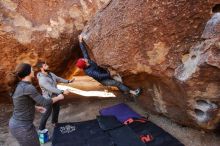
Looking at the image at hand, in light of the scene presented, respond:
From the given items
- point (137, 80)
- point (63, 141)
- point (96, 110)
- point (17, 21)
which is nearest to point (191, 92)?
point (137, 80)

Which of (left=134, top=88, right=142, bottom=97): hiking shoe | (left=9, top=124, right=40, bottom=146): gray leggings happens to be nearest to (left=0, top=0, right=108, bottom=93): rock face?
(left=134, top=88, right=142, bottom=97): hiking shoe

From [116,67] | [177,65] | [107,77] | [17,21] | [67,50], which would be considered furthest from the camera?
[67,50]

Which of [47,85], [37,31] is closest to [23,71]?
[47,85]

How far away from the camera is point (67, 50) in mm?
6996

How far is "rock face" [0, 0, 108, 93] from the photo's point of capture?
21.1 ft

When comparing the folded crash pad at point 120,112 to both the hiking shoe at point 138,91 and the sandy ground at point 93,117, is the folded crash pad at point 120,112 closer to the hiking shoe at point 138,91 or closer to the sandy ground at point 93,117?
the sandy ground at point 93,117

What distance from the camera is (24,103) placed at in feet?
12.5

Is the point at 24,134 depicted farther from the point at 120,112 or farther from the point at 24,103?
the point at 120,112

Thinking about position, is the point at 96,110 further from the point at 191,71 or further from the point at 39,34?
the point at 191,71

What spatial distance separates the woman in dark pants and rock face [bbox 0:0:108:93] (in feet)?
9.15

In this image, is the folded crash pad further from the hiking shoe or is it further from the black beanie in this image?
the black beanie

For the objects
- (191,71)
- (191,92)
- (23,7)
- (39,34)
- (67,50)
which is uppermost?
(23,7)

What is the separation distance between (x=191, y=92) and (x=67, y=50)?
11.6ft

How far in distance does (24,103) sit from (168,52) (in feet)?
7.30
